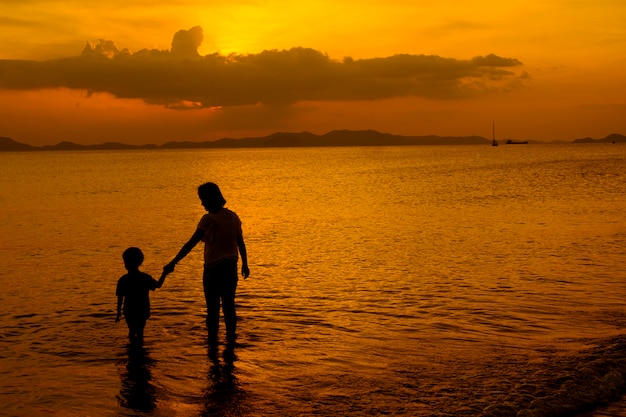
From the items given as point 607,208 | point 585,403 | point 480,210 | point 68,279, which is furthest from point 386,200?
point 585,403

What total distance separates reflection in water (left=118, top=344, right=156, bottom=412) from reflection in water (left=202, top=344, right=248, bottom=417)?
2.26ft

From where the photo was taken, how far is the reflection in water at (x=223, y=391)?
296 inches

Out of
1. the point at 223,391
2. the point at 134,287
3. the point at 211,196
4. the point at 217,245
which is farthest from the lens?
the point at 134,287

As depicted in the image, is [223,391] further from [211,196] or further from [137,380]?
[211,196]

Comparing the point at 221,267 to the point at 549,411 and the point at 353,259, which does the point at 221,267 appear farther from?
the point at 353,259

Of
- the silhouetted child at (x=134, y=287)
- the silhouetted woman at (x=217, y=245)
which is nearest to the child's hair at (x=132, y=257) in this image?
the silhouetted child at (x=134, y=287)

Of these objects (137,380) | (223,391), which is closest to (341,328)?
(223,391)

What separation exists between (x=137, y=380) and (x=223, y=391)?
4.15 feet

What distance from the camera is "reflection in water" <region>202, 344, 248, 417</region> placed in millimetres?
7508

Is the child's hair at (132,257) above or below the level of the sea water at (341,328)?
above

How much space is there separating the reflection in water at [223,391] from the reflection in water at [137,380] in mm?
689

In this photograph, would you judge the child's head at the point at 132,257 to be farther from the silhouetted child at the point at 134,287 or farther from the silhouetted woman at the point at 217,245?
the silhouetted woman at the point at 217,245

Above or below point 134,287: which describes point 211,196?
above

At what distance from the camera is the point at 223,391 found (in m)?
8.15
